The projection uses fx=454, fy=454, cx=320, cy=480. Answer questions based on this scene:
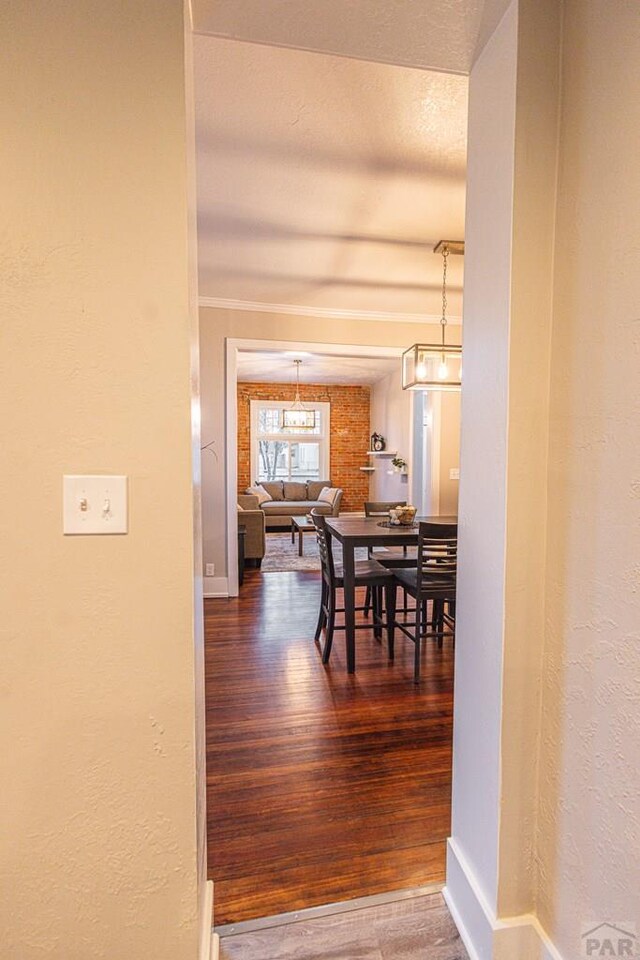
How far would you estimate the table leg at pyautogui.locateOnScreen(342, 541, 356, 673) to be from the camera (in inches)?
112

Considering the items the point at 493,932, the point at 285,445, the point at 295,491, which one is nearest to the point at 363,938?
the point at 493,932

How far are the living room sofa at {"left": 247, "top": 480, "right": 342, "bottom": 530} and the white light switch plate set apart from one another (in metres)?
6.25

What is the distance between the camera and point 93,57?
3.19 ft

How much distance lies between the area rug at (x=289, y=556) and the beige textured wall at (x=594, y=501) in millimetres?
4406

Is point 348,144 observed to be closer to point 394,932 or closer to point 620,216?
point 620,216

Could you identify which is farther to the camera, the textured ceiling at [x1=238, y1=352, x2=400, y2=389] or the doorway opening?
the textured ceiling at [x1=238, y1=352, x2=400, y2=389]

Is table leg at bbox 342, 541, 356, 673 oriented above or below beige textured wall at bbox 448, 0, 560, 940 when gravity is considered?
below

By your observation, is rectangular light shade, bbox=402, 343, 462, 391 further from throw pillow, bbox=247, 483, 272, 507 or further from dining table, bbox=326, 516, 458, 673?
throw pillow, bbox=247, 483, 272, 507

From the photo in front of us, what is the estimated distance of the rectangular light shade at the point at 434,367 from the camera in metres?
3.25

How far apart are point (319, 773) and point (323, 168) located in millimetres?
2829

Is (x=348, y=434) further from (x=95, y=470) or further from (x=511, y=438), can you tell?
(x=95, y=470)

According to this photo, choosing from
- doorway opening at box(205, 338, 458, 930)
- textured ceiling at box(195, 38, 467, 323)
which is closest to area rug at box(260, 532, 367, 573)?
doorway opening at box(205, 338, 458, 930)

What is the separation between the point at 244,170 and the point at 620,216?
1.97m

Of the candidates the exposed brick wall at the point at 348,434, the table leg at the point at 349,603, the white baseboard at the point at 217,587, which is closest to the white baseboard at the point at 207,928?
the table leg at the point at 349,603
